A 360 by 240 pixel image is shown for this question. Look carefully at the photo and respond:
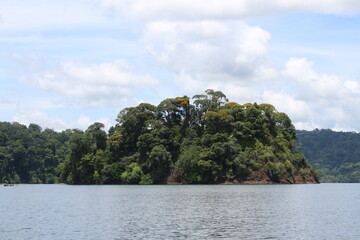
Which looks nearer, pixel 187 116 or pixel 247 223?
pixel 247 223

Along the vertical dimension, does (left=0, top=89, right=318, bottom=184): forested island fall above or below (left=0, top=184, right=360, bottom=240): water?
above

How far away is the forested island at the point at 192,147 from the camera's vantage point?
142m

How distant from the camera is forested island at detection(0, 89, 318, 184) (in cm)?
14162

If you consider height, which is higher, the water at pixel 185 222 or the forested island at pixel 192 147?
the forested island at pixel 192 147

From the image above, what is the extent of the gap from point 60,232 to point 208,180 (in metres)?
103

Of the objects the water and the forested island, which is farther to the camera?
the forested island

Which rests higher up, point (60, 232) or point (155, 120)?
point (155, 120)

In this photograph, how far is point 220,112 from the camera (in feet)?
487

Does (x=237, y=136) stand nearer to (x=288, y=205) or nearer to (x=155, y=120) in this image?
(x=155, y=120)

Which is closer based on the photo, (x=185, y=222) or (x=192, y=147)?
(x=185, y=222)

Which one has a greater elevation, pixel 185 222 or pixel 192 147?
pixel 192 147

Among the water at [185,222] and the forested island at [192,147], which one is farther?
the forested island at [192,147]

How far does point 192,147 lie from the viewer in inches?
5753

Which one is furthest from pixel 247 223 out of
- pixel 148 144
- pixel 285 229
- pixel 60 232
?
pixel 148 144
